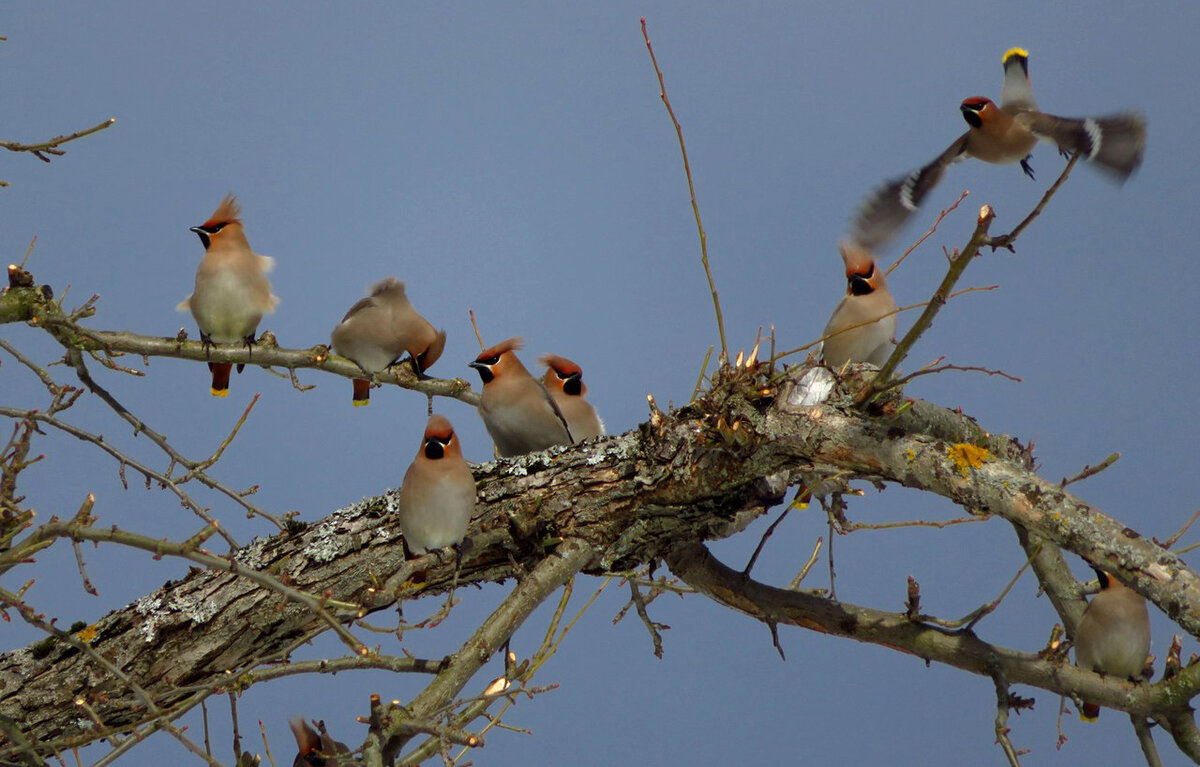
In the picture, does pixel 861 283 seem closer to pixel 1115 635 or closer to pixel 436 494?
pixel 1115 635

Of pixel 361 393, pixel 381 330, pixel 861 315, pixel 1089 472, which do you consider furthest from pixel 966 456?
pixel 361 393

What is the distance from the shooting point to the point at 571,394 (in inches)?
212

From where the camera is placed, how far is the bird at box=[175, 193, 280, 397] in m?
5.36

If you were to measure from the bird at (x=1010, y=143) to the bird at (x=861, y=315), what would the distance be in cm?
25

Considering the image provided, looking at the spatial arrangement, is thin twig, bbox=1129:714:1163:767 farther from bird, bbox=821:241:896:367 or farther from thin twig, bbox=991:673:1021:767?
bird, bbox=821:241:896:367

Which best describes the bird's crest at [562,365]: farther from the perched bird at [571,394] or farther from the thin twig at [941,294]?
the thin twig at [941,294]

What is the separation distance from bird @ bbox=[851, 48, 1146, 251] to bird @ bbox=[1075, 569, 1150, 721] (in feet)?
4.98

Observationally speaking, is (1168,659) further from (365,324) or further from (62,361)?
(62,361)

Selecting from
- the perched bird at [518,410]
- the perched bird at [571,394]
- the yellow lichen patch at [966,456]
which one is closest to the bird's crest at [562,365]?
the perched bird at [571,394]

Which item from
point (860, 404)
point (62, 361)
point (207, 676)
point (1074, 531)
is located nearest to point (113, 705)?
point (207, 676)

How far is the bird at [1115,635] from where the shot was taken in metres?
4.39

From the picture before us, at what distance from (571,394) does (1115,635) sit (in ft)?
7.98

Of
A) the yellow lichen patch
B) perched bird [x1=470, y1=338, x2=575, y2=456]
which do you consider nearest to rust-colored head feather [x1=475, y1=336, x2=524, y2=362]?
perched bird [x1=470, y1=338, x2=575, y2=456]

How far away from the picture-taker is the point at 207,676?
4262 mm
